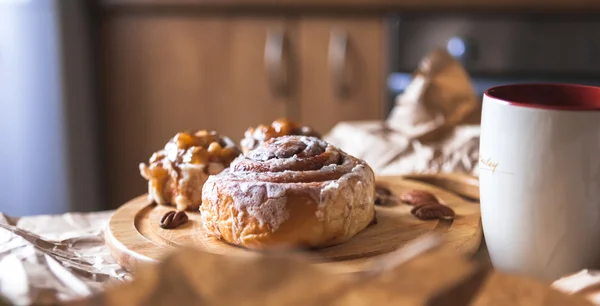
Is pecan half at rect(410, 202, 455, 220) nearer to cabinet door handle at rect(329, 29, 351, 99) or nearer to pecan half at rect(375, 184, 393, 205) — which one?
pecan half at rect(375, 184, 393, 205)

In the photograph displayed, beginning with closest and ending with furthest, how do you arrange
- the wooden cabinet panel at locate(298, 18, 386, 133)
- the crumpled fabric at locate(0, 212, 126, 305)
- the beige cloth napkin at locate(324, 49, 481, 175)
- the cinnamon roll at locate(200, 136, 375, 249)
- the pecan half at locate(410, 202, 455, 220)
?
1. the crumpled fabric at locate(0, 212, 126, 305)
2. the cinnamon roll at locate(200, 136, 375, 249)
3. the pecan half at locate(410, 202, 455, 220)
4. the beige cloth napkin at locate(324, 49, 481, 175)
5. the wooden cabinet panel at locate(298, 18, 386, 133)

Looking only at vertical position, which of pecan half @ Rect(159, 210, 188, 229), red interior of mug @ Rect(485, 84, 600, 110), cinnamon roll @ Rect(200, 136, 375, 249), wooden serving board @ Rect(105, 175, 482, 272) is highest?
red interior of mug @ Rect(485, 84, 600, 110)

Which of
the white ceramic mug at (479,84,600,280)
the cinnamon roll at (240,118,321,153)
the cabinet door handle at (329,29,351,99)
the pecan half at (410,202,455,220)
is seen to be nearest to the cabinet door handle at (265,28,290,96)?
the cabinet door handle at (329,29,351,99)

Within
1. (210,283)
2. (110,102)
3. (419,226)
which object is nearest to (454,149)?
(419,226)

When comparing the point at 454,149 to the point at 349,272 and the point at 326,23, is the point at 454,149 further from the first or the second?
the point at 326,23

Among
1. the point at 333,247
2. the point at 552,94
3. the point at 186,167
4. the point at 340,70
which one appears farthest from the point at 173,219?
the point at 340,70

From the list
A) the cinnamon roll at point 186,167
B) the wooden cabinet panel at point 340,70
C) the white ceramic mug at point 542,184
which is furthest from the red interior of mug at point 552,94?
the wooden cabinet panel at point 340,70

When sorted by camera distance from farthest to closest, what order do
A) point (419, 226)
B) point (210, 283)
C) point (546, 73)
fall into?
point (546, 73), point (419, 226), point (210, 283)
